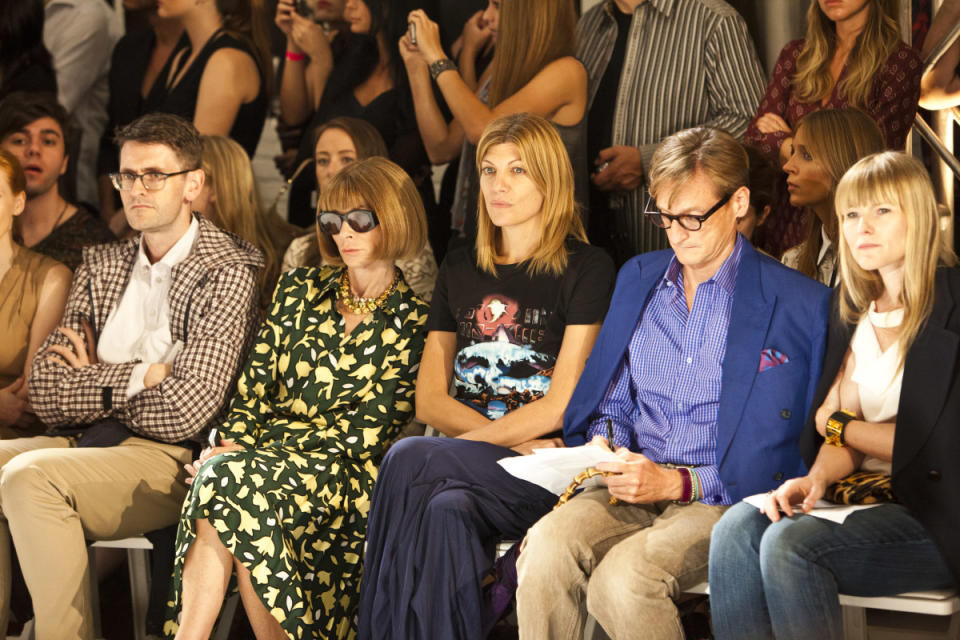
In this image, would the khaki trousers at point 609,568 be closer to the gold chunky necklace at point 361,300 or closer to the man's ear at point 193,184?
the gold chunky necklace at point 361,300

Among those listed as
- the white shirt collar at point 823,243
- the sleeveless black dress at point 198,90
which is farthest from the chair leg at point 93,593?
the white shirt collar at point 823,243

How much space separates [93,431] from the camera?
359 cm

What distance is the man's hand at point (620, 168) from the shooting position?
394cm

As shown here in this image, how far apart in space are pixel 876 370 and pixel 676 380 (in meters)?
0.50

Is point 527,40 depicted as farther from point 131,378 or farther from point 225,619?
point 225,619

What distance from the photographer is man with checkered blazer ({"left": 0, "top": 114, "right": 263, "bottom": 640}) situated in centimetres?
321

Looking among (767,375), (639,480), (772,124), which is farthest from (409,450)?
(772,124)

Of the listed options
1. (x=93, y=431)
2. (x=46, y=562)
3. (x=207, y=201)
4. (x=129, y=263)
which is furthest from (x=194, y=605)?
(x=207, y=201)

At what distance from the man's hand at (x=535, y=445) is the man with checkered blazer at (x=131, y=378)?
1008 mm

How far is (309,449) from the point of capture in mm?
3354

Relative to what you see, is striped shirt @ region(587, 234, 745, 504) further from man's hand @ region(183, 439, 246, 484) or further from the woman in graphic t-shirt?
man's hand @ region(183, 439, 246, 484)

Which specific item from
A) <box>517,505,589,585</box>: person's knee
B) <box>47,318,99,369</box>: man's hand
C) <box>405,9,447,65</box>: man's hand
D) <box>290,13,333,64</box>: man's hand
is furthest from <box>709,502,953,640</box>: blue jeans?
<box>290,13,333,64</box>: man's hand

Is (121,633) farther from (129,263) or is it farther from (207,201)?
(207,201)

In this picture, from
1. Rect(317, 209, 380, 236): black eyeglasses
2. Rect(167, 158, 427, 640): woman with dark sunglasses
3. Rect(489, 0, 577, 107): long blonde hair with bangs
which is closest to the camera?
Rect(167, 158, 427, 640): woman with dark sunglasses
